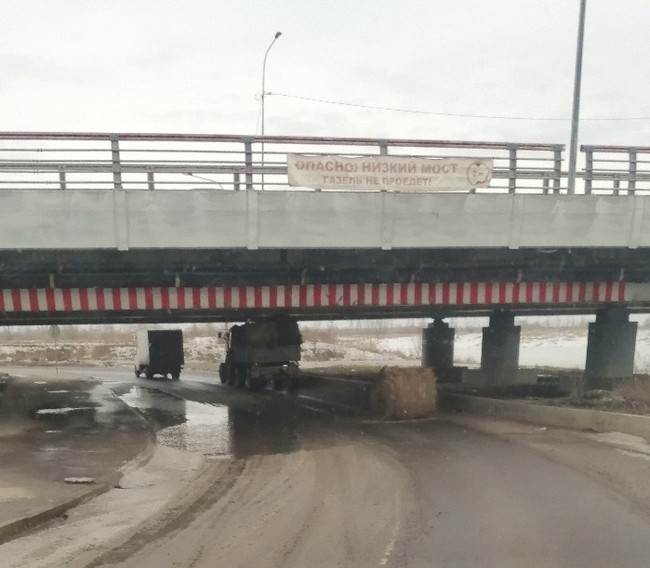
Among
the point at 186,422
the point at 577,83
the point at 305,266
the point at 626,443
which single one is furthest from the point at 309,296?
the point at 577,83

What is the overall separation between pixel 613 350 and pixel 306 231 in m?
12.4

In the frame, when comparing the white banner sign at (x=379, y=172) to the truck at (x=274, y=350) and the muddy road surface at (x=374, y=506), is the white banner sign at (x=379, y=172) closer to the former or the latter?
the muddy road surface at (x=374, y=506)

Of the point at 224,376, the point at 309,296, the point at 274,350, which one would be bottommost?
the point at 224,376

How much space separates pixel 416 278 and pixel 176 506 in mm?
8800

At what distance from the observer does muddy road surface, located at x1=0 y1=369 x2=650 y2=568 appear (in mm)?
5391

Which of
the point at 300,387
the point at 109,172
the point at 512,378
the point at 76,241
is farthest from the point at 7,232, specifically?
the point at 512,378

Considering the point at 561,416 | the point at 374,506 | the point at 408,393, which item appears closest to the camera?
the point at 374,506

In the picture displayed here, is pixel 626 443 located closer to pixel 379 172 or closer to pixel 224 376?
pixel 379 172

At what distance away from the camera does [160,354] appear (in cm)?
3481

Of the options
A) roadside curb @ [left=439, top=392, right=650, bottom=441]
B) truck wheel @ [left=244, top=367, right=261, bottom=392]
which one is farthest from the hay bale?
truck wheel @ [left=244, top=367, right=261, bottom=392]

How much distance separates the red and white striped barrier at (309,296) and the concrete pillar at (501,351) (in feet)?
33.5

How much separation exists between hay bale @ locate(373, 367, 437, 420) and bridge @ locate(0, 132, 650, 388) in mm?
1669

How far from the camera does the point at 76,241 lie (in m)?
11.3

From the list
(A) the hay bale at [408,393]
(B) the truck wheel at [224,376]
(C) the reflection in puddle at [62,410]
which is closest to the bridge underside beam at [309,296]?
(A) the hay bale at [408,393]
